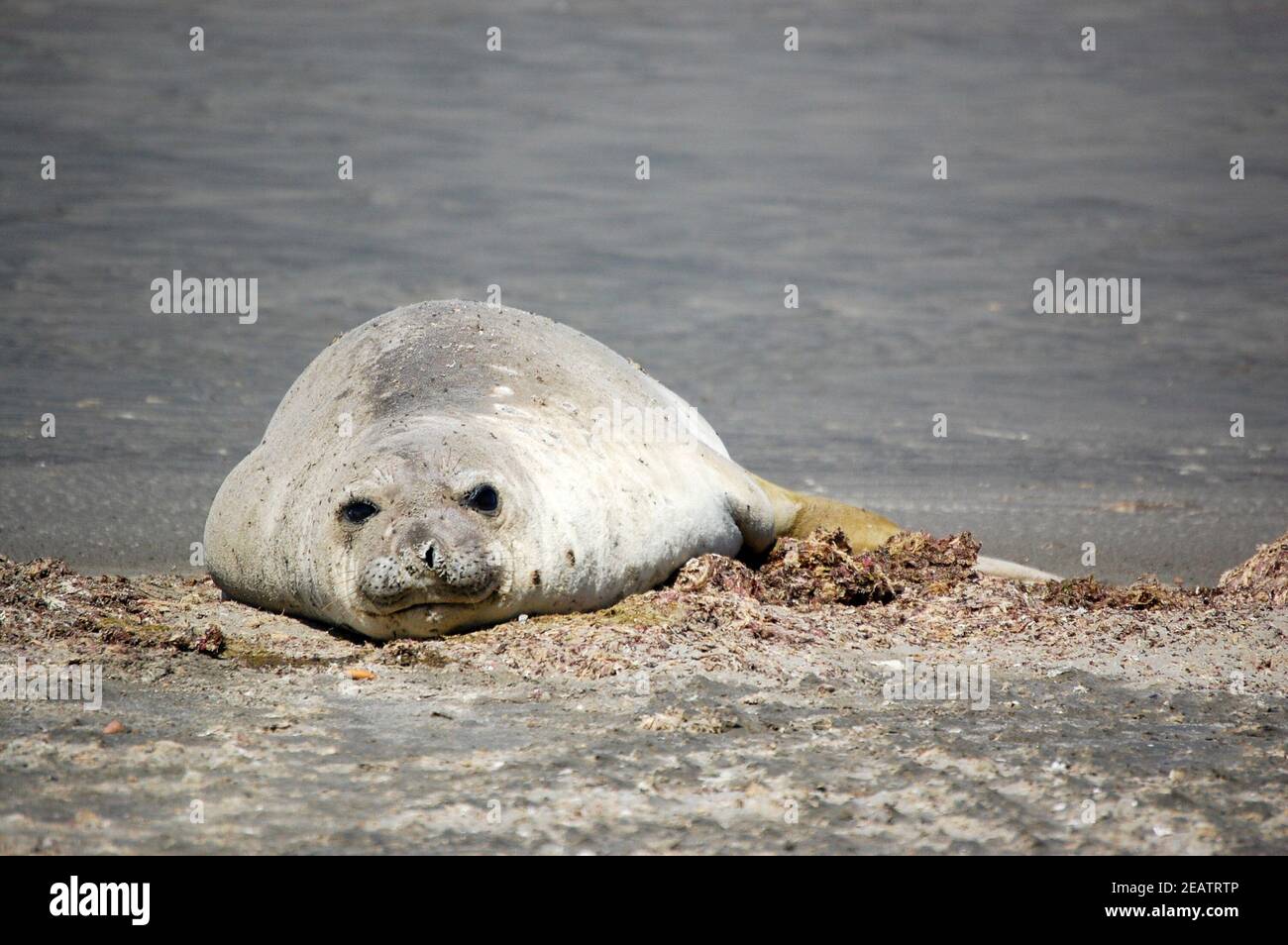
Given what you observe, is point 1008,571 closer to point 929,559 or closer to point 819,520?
point 929,559

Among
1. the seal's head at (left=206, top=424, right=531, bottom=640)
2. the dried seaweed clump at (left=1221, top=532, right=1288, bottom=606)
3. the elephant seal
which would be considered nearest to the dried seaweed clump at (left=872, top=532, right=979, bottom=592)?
the elephant seal

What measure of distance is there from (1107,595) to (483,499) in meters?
2.47

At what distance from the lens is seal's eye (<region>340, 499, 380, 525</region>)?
5203 mm

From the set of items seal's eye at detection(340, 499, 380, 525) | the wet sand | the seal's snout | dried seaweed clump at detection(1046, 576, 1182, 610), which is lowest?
dried seaweed clump at detection(1046, 576, 1182, 610)

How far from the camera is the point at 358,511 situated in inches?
206

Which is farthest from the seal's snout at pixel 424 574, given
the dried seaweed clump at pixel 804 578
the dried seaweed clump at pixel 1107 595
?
the dried seaweed clump at pixel 1107 595

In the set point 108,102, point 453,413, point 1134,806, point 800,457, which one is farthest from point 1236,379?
point 108,102

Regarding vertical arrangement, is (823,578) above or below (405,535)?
below

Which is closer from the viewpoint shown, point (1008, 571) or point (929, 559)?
point (929, 559)

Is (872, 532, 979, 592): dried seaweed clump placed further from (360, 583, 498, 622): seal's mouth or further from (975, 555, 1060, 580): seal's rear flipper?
(360, 583, 498, 622): seal's mouth

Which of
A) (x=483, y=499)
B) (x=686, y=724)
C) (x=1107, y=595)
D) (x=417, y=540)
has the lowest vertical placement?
(x=686, y=724)

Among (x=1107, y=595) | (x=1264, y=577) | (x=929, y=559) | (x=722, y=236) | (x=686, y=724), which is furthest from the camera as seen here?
(x=722, y=236)

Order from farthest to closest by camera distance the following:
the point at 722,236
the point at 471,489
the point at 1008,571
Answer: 1. the point at 722,236
2. the point at 1008,571
3. the point at 471,489

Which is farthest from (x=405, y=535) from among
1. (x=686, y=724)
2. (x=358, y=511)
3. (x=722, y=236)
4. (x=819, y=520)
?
(x=722, y=236)
